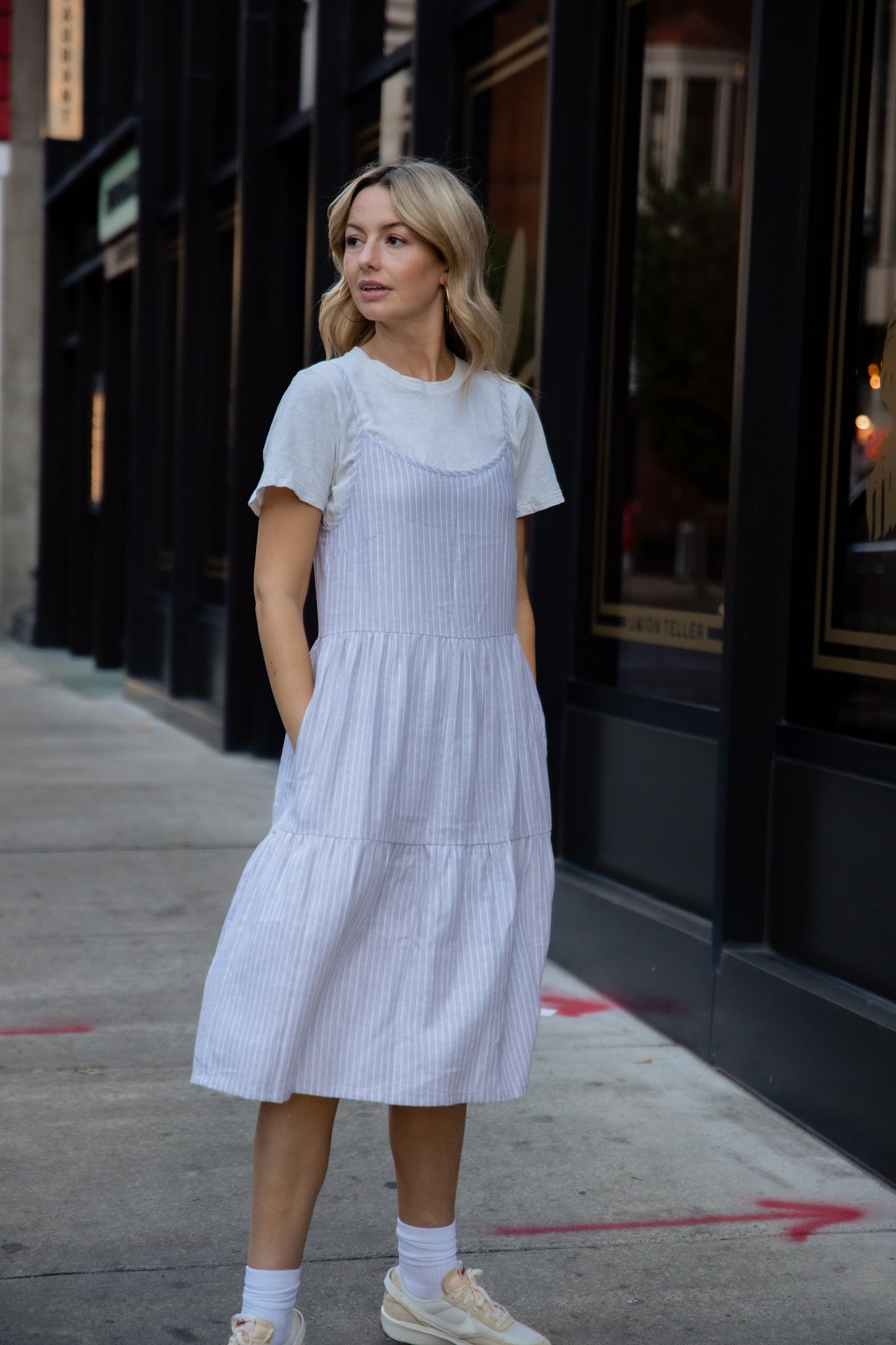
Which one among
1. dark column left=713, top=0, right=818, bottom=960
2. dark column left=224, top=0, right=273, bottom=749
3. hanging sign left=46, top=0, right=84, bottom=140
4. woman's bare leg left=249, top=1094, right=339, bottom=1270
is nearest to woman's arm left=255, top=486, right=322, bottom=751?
woman's bare leg left=249, top=1094, right=339, bottom=1270

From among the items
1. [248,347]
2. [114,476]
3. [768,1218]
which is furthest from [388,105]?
[114,476]

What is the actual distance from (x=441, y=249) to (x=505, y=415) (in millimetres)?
312

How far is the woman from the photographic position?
8.38 ft

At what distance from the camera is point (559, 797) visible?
220 inches

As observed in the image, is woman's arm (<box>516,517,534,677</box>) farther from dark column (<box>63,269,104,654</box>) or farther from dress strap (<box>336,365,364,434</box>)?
dark column (<box>63,269,104,654</box>)

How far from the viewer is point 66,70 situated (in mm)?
15055

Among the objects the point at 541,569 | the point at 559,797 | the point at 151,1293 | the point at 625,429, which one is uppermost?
the point at 625,429

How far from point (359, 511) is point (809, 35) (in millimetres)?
2408

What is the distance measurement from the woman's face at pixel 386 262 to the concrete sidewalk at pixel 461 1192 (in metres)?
1.80

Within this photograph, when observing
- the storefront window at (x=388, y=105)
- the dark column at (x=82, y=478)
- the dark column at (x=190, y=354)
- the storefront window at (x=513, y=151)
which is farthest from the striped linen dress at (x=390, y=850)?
the dark column at (x=82, y=478)

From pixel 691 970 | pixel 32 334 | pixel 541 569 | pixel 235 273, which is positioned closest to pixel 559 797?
pixel 541 569

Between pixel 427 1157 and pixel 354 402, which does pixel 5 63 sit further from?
pixel 427 1157

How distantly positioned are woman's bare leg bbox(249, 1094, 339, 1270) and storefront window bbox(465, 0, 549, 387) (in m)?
3.94

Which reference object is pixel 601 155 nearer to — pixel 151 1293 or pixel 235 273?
pixel 151 1293
